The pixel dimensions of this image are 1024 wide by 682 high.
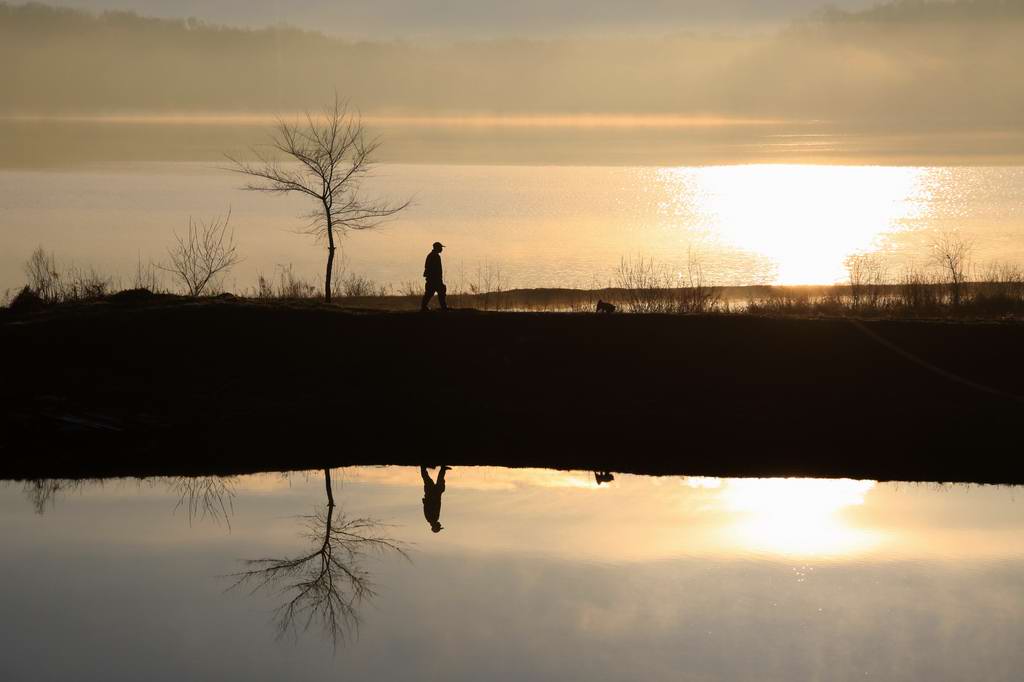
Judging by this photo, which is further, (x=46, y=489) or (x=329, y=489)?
(x=329, y=489)

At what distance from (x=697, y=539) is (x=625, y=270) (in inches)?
2011

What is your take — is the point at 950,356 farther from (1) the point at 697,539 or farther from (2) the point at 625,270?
(2) the point at 625,270

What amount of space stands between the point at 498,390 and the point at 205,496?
339 inches

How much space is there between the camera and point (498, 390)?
30062mm

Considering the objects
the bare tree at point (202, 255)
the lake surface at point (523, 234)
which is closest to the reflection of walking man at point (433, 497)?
the bare tree at point (202, 255)

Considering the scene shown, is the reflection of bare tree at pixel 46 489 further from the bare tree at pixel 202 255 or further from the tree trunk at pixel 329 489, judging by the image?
the bare tree at pixel 202 255

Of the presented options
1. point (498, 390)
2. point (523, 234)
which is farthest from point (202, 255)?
point (498, 390)

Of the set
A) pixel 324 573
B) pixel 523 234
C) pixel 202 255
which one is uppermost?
pixel 523 234

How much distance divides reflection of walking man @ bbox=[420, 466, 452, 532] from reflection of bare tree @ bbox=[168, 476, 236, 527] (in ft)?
11.6

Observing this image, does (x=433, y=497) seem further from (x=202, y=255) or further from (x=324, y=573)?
(x=202, y=255)

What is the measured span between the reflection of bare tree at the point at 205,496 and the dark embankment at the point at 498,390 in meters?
1.00

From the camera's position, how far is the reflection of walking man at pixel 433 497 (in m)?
22.0

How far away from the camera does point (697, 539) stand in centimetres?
2108

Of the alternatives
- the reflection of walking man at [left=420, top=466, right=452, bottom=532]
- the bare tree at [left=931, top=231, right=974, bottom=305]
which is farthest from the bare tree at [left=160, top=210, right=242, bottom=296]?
the bare tree at [left=931, top=231, right=974, bottom=305]
